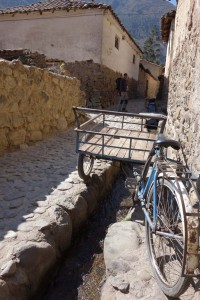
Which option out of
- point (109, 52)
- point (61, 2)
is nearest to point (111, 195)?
point (109, 52)

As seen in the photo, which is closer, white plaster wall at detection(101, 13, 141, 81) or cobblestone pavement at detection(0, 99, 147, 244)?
cobblestone pavement at detection(0, 99, 147, 244)

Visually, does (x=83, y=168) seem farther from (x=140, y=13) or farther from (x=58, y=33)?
(x=140, y=13)

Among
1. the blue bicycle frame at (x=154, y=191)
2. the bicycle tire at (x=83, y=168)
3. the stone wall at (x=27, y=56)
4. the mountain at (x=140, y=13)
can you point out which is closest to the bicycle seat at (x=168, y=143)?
the blue bicycle frame at (x=154, y=191)

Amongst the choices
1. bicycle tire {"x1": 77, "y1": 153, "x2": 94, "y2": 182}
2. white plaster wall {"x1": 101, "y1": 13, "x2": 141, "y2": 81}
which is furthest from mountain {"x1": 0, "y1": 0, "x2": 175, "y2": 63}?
bicycle tire {"x1": 77, "y1": 153, "x2": 94, "y2": 182}

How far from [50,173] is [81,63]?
876 centimetres

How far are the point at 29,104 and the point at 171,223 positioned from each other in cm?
431

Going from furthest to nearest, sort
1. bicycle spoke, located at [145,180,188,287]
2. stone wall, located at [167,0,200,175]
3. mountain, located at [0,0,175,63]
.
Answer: mountain, located at [0,0,175,63]
stone wall, located at [167,0,200,175]
bicycle spoke, located at [145,180,188,287]

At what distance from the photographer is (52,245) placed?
2695 millimetres

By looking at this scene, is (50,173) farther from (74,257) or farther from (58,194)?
(74,257)

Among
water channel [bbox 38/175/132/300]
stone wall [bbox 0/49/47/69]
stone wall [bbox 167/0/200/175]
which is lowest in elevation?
water channel [bbox 38/175/132/300]

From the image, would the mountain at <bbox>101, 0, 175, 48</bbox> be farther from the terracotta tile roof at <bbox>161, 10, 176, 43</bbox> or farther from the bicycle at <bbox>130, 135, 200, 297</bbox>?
the bicycle at <bbox>130, 135, 200, 297</bbox>

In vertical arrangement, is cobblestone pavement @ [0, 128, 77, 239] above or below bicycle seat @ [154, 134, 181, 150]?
below

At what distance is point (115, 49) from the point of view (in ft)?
45.7

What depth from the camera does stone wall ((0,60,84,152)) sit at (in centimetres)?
496
